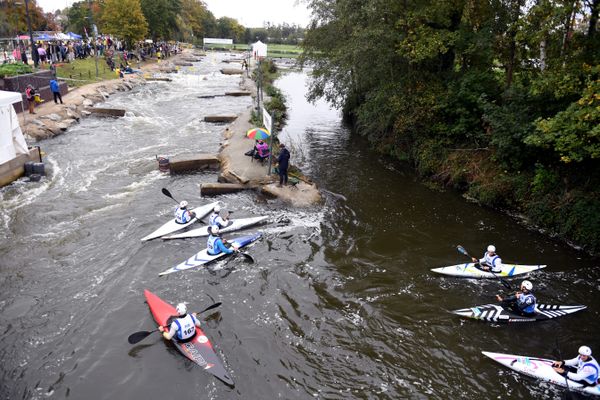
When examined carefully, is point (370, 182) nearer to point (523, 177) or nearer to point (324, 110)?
point (523, 177)

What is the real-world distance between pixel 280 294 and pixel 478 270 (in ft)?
18.7

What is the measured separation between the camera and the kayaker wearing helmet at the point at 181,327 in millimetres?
8734

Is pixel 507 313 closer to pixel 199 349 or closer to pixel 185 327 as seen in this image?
pixel 199 349

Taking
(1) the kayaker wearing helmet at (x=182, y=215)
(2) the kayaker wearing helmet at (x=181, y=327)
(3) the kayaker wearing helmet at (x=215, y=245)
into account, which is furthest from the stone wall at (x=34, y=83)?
(2) the kayaker wearing helmet at (x=181, y=327)

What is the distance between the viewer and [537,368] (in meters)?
8.59

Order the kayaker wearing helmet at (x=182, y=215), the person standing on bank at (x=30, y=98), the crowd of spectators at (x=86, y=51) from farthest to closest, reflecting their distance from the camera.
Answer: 1. the crowd of spectators at (x=86, y=51)
2. the person standing on bank at (x=30, y=98)
3. the kayaker wearing helmet at (x=182, y=215)

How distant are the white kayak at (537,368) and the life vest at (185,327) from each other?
643 centimetres

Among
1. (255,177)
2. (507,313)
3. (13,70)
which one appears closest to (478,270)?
(507,313)

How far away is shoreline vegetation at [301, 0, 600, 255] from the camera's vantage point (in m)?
12.9

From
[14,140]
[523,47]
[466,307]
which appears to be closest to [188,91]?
[14,140]

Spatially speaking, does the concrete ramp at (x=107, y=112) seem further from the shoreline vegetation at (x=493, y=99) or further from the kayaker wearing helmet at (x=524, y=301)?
the kayaker wearing helmet at (x=524, y=301)

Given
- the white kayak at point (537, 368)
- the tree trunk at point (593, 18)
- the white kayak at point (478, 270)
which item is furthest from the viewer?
the tree trunk at point (593, 18)

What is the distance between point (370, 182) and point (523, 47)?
8261 millimetres

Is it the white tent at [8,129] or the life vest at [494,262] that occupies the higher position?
the white tent at [8,129]
